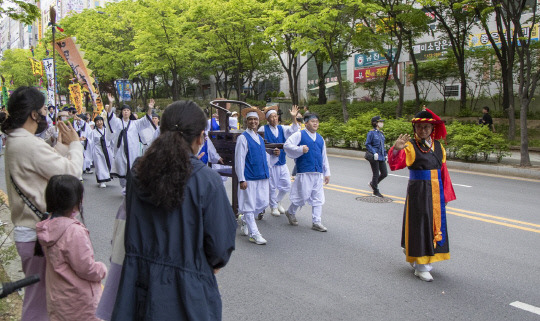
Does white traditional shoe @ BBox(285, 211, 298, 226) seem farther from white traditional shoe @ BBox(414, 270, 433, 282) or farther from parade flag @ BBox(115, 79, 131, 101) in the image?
parade flag @ BBox(115, 79, 131, 101)

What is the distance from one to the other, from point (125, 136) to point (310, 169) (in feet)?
14.3

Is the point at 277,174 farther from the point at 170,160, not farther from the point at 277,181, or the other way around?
the point at 170,160

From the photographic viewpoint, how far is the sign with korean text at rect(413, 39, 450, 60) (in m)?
29.2

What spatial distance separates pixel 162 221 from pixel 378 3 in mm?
20704

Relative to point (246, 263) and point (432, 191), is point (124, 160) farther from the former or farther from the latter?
point (432, 191)

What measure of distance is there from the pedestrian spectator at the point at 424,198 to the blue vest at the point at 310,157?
229 centimetres

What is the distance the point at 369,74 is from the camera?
3488cm

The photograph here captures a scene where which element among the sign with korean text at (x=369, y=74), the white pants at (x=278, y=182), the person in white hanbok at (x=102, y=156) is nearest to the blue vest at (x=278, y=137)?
the white pants at (x=278, y=182)

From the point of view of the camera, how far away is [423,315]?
444cm

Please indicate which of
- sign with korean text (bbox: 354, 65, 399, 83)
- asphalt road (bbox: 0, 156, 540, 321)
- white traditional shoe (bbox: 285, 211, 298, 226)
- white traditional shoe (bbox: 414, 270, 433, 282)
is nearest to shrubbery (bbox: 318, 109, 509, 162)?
asphalt road (bbox: 0, 156, 540, 321)

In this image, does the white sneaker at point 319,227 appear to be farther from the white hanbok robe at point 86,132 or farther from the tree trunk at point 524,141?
the tree trunk at point 524,141

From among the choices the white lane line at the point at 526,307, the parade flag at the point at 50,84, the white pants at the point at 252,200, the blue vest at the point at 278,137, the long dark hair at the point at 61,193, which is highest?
the parade flag at the point at 50,84

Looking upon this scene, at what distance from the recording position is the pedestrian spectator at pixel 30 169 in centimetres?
312

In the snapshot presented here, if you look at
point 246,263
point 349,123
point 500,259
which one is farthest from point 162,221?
point 349,123
